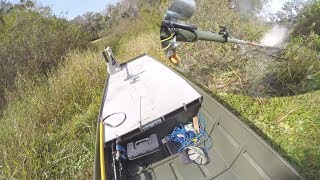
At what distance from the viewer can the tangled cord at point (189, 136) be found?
416cm

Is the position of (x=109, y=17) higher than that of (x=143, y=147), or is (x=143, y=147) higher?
(x=143, y=147)

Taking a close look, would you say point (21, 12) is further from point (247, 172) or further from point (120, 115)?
point (247, 172)

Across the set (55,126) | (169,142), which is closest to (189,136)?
(169,142)

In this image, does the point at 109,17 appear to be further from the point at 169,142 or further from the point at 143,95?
the point at 169,142

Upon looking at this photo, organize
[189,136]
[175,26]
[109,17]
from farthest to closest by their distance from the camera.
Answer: [109,17], [189,136], [175,26]

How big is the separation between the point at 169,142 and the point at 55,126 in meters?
2.63

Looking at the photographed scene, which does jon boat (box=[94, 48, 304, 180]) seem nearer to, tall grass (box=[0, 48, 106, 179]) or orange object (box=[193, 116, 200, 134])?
orange object (box=[193, 116, 200, 134])

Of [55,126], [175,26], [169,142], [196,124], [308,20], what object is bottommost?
[55,126]

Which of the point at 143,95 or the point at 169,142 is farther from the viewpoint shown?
the point at 143,95

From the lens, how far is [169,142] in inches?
172

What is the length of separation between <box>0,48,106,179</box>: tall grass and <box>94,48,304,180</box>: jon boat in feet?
2.94

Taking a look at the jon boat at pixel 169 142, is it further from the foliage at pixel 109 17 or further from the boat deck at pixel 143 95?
the foliage at pixel 109 17

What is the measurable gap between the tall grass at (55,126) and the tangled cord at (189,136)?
1.49 metres

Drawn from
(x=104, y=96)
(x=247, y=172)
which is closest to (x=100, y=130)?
(x=104, y=96)
